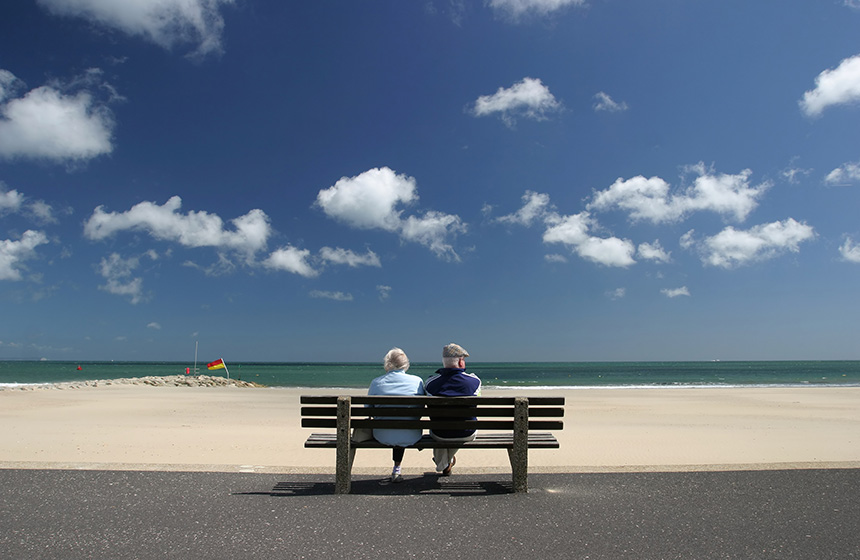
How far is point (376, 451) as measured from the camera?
905cm

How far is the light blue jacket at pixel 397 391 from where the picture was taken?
5621 millimetres

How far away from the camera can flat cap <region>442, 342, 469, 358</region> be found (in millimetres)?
5930

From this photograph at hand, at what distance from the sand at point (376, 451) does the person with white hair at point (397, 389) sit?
63cm

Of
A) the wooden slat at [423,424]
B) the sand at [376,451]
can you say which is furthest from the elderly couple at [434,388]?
the sand at [376,451]

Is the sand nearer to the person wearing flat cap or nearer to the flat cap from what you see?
the person wearing flat cap

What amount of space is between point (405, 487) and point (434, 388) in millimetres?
980

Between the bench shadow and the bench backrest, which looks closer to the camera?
the bench shadow

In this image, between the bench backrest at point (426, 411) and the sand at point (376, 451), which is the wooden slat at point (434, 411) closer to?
the bench backrest at point (426, 411)

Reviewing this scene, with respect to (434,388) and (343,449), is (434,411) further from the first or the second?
(343,449)

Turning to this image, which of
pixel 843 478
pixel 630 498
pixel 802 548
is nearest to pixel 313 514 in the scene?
pixel 630 498

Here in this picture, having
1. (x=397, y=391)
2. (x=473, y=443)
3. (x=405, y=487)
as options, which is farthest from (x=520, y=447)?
(x=397, y=391)

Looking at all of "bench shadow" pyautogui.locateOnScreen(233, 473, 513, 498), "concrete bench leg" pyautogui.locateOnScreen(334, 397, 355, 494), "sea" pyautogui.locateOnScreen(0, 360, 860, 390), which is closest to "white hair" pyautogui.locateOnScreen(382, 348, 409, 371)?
"concrete bench leg" pyautogui.locateOnScreen(334, 397, 355, 494)

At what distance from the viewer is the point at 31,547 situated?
3.86 meters

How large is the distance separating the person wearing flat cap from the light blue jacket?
0.13 meters
